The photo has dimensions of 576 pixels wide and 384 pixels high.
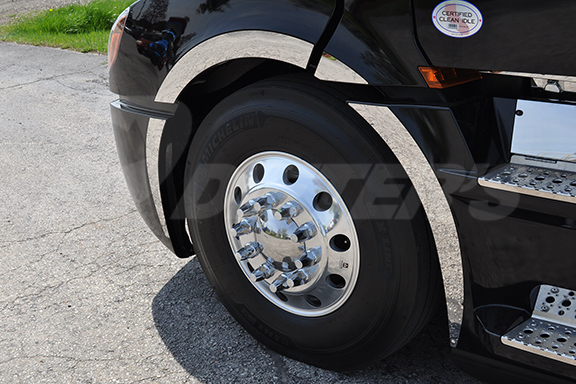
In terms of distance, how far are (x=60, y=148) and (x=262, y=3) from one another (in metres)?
3.34

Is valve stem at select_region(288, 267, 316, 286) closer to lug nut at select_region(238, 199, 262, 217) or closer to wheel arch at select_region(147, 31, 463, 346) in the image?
lug nut at select_region(238, 199, 262, 217)

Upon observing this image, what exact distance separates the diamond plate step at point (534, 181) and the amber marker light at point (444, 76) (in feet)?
0.87

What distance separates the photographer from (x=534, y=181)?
4.54 feet

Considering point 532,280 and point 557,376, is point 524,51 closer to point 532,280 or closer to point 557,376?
point 532,280

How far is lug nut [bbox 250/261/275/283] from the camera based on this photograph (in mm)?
2033

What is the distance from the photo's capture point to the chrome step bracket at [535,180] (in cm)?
134

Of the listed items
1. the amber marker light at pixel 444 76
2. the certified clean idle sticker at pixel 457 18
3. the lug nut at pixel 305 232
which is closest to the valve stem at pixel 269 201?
the lug nut at pixel 305 232

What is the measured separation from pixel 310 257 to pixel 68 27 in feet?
31.9

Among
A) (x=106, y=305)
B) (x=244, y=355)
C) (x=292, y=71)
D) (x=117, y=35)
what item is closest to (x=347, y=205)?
(x=292, y=71)

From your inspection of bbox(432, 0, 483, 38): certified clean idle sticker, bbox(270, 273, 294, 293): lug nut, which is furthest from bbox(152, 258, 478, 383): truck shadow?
bbox(432, 0, 483, 38): certified clean idle sticker

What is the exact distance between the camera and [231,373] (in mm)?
2133

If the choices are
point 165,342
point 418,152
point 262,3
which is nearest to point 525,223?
point 418,152

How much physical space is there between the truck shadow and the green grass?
7443 millimetres

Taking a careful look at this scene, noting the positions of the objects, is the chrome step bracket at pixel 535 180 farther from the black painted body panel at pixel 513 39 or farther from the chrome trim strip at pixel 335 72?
the chrome trim strip at pixel 335 72
